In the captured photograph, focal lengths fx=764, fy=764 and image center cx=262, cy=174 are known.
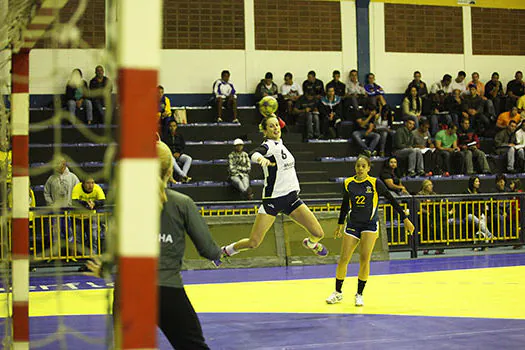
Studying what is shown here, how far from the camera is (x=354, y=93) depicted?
912 inches

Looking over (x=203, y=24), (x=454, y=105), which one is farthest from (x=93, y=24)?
(x=454, y=105)

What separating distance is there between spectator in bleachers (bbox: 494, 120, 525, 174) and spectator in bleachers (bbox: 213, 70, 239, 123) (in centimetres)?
768

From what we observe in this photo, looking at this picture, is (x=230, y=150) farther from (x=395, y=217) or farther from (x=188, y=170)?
(x=395, y=217)

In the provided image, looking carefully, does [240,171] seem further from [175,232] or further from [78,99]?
[175,232]

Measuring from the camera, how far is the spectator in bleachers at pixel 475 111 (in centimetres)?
2320

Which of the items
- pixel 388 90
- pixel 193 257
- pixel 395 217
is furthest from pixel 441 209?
pixel 388 90

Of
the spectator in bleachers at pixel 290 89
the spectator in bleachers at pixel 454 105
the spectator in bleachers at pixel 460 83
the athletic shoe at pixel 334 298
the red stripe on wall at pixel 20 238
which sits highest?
the spectator in bleachers at pixel 460 83

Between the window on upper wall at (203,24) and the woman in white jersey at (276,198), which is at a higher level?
the window on upper wall at (203,24)

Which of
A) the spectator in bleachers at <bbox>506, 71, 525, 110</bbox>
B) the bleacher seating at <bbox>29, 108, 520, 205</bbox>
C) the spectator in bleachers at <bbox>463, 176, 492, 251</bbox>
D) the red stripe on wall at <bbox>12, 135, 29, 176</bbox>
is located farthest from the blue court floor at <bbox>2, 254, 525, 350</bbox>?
the spectator in bleachers at <bbox>506, 71, 525, 110</bbox>

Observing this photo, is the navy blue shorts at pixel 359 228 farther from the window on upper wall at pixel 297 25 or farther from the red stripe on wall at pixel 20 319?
the window on upper wall at pixel 297 25

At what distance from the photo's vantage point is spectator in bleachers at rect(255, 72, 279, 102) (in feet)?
72.3

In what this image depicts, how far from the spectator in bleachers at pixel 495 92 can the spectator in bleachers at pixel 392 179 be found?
658cm

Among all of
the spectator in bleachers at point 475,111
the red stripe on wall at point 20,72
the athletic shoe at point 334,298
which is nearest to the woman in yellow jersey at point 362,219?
the athletic shoe at point 334,298

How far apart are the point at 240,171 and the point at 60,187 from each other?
190 inches
